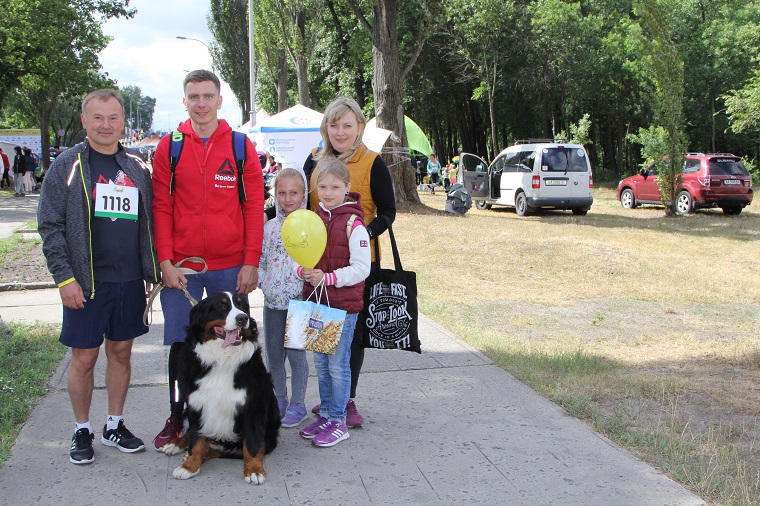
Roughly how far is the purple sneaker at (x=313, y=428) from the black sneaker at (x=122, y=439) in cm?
93

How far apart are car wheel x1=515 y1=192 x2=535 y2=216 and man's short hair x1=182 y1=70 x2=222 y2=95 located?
17.2m

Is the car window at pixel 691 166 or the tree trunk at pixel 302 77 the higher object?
the tree trunk at pixel 302 77

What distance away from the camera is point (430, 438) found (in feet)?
13.8

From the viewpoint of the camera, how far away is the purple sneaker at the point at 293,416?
173 inches

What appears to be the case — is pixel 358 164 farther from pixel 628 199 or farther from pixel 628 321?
pixel 628 199

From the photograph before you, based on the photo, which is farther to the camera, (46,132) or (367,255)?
(46,132)

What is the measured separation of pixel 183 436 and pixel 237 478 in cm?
51

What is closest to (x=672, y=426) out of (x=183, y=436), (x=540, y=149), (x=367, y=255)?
(x=367, y=255)

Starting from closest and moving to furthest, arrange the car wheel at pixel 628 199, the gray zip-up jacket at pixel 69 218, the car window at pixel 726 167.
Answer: the gray zip-up jacket at pixel 69 218, the car window at pixel 726 167, the car wheel at pixel 628 199

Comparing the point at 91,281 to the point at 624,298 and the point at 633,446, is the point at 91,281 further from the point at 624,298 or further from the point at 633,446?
the point at 624,298

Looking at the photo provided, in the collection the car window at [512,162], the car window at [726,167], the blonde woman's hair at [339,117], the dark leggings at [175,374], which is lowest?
the dark leggings at [175,374]

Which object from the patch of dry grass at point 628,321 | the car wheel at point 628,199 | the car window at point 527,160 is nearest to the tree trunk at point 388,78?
the patch of dry grass at point 628,321

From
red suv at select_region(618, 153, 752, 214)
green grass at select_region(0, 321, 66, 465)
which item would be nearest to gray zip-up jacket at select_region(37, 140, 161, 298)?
green grass at select_region(0, 321, 66, 465)

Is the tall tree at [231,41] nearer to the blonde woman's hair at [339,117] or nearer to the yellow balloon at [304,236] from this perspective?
the blonde woman's hair at [339,117]
